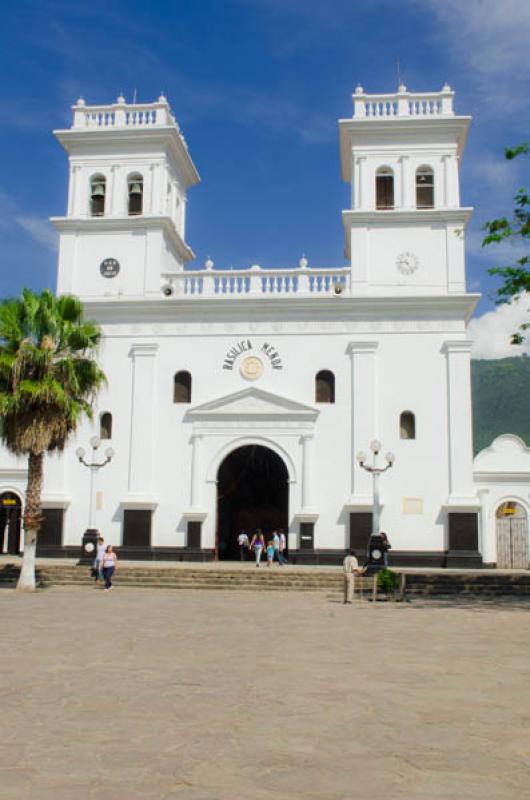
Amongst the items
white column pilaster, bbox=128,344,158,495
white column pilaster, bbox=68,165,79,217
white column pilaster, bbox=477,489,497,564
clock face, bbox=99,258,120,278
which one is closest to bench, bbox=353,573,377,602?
white column pilaster, bbox=477,489,497,564

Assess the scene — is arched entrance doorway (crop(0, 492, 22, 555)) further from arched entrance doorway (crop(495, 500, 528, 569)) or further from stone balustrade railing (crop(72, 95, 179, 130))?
arched entrance doorway (crop(495, 500, 528, 569))

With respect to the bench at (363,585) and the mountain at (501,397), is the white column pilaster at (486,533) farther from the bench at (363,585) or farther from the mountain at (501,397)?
the mountain at (501,397)

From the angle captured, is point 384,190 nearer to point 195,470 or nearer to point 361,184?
point 361,184

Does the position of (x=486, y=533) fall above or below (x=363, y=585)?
above

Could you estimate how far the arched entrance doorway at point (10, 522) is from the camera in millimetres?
31156

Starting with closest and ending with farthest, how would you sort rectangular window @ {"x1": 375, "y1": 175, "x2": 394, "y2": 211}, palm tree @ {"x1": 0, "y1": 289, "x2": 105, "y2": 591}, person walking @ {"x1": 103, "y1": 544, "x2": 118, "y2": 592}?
person walking @ {"x1": 103, "y1": 544, "x2": 118, "y2": 592}, palm tree @ {"x1": 0, "y1": 289, "x2": 105, "y2": 591}, rectangular window @ {"x1": 375, "y1": 175, "x2": 394, "y2": 211}

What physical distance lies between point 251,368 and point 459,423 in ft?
24.0

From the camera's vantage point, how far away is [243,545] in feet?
94.9

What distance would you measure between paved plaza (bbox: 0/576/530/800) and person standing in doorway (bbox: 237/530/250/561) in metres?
14.0

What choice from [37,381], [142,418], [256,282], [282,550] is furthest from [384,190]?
[37,381]

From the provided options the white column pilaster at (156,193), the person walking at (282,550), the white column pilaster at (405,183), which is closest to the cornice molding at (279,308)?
the white column pilaster at (156,193)

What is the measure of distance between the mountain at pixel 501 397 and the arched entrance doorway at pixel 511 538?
6333 cm

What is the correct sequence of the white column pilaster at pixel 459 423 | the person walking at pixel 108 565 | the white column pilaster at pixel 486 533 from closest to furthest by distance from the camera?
the person walking at pixel 108 565 → the white column pilaster at pixel 459 423 → the white column pilaster at pixel 486 533

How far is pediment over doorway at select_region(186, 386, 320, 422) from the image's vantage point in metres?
28.2
